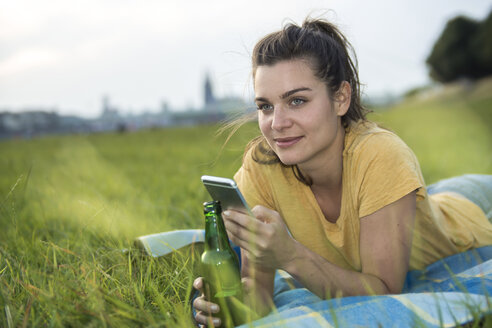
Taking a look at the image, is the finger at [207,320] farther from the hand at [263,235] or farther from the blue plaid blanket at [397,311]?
the hand at [263,235]

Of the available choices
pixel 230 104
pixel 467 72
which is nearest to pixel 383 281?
pixel 230 104

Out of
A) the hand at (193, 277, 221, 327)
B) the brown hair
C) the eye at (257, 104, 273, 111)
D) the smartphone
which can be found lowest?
the hand at (193, 277, 221, 327)

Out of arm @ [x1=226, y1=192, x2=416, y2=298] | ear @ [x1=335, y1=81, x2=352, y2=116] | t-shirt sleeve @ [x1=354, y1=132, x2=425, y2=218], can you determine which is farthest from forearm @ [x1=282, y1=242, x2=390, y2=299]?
ear @ [x1=335, y1=81, x2=352, y2=116]

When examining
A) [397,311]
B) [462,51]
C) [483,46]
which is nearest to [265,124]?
[397,311]

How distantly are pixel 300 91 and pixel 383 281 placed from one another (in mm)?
982

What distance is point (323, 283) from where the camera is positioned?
1825 mm

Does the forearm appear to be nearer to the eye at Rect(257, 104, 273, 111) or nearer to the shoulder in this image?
the shoulder

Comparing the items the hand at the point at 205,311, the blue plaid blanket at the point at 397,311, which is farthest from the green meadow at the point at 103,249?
the blue plaid blanket at the point at 397,311

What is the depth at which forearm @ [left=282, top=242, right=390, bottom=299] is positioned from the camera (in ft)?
5.74

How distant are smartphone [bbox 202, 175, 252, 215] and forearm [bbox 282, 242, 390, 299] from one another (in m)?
0.32

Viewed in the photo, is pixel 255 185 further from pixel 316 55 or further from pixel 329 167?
pixel 316 55

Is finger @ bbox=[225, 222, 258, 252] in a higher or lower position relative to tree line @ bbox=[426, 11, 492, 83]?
lower

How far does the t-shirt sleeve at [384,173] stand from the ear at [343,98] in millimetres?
224

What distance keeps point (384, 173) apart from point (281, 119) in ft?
1.82
